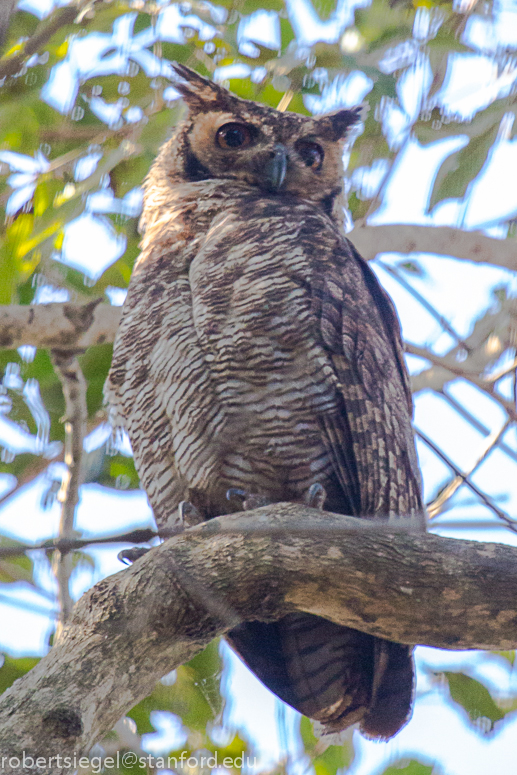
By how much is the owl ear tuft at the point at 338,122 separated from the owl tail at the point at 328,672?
1973 millimetres

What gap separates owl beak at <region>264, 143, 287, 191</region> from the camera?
3.02 m

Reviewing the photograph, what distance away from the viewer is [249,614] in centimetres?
180

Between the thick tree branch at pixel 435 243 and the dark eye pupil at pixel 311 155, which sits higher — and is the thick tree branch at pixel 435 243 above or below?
below

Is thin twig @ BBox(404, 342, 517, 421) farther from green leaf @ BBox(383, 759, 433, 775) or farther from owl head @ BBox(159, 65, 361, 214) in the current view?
green leaf @ BBox(383, 759, 433, 775)

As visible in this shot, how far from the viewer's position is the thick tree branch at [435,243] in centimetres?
340

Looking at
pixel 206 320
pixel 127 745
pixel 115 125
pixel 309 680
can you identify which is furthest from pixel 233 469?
pixel 115 125

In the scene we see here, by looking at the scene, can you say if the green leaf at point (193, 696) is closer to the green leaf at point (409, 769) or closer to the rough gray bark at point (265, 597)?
the green leaf at point (409, 769)

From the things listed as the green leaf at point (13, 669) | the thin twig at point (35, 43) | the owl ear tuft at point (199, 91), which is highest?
the owl ear tuft at point (199, 91)

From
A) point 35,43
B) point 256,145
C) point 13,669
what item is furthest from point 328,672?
point 35,43

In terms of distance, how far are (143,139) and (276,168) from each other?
0.53 meters

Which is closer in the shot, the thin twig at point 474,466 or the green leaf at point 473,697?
the green leaf at point 473,697

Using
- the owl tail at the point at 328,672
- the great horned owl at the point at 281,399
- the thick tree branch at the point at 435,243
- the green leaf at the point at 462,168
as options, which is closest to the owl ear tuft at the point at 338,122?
the thick tree branch at the point at 435,243

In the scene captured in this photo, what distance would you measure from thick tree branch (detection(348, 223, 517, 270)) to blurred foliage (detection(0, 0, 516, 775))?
0.18 metres

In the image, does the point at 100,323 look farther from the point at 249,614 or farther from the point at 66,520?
the point at 249,614
